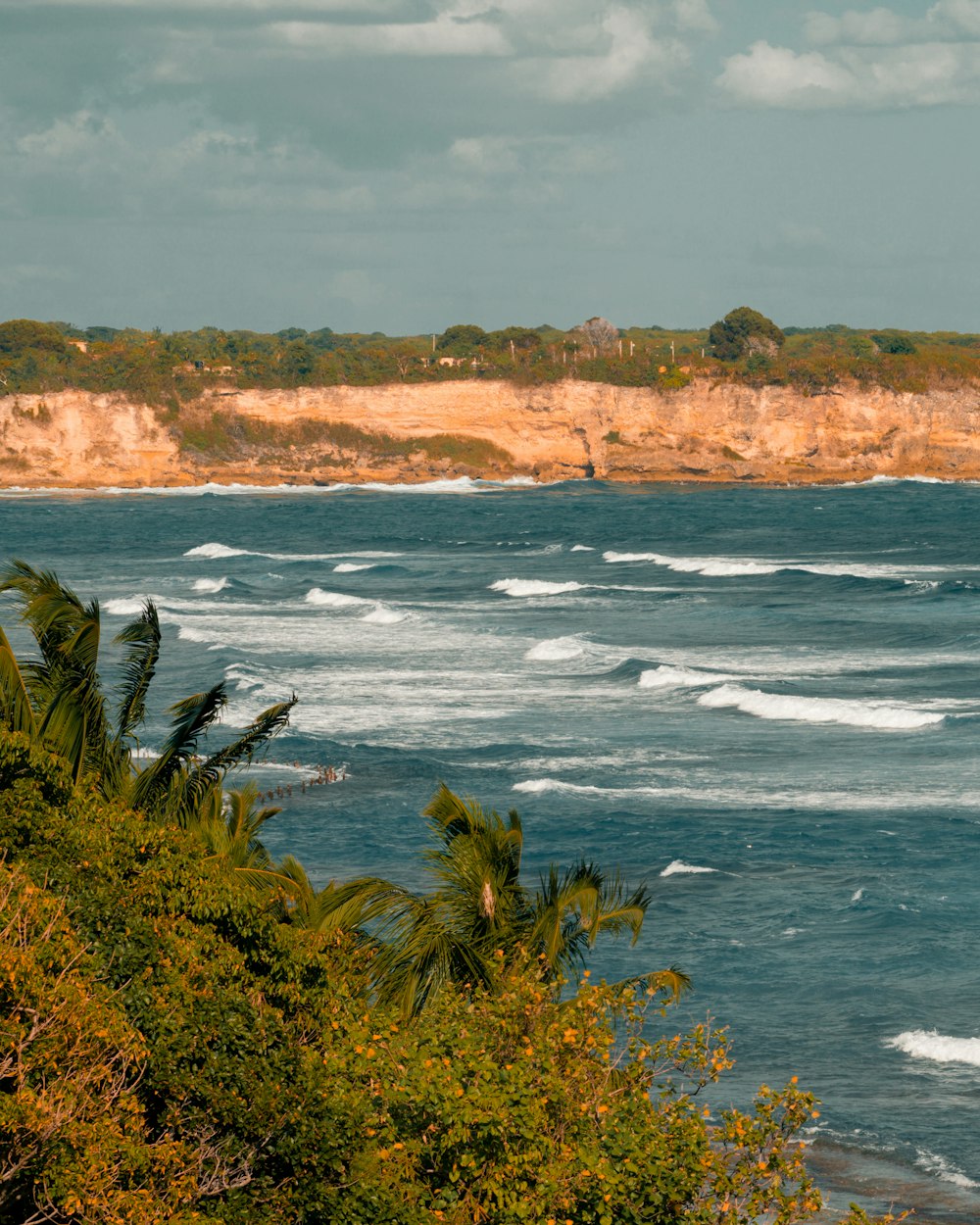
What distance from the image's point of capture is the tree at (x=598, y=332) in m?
191

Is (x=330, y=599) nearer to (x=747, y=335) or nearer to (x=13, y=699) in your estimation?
(x=13, y=699)

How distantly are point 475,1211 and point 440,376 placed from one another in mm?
154352

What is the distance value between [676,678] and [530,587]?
93.3 ft

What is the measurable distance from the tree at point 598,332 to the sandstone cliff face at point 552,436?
29889mm

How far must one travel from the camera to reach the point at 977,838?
3475cm

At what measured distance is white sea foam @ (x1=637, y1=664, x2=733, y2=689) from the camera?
53812mm

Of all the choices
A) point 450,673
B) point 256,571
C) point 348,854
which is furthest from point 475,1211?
point 256,571

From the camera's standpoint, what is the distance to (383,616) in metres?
71.4

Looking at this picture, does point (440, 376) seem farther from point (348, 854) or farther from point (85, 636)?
point (85, 636)

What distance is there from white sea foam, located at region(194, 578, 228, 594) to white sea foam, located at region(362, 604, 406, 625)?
11985mm

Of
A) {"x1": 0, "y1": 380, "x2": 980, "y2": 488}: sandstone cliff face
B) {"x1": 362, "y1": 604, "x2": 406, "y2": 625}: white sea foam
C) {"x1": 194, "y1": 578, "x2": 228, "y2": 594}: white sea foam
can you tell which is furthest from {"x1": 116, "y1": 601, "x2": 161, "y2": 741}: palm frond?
{"x1": 0, "y1": 380, "x2": 980, "y2": 488}: sandstone cliff face

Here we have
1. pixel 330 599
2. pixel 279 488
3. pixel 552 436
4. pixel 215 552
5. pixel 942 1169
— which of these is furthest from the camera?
pixel 552 436

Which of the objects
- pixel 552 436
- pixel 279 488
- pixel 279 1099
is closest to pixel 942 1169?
pixel 279 1099

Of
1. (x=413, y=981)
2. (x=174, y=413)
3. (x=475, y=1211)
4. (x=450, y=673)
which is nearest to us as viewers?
(x=475, y=1211)
